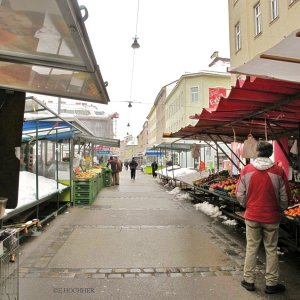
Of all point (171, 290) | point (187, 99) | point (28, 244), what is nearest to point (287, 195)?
point (171, 290)

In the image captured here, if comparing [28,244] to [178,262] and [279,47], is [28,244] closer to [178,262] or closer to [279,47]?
[178,262]

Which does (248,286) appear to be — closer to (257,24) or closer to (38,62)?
(38,62)

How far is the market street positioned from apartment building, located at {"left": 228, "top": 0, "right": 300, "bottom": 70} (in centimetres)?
915

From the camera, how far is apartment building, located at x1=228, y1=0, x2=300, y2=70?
1673 centimetres

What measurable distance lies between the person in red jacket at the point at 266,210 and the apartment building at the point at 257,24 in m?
11.3

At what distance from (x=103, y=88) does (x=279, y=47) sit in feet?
5.44

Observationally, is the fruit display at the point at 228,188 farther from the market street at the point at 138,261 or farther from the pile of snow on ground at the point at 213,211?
the market street at the point at 138,261

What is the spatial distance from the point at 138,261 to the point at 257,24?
714 inches

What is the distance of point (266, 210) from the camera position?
477 centimetres

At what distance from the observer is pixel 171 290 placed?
481 cm

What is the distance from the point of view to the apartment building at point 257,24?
16.7m

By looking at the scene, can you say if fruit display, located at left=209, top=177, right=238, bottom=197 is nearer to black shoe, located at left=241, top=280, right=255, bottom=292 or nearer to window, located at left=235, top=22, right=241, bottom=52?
black shoe, located at left=241, top=280, right=255, bottom=292

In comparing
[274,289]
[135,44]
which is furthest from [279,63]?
[135,44]

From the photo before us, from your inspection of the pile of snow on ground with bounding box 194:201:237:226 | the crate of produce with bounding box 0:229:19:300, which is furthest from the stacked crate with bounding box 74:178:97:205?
the crate of produce with bounding box 0:229:19:300
